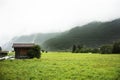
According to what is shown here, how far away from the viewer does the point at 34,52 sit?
60.1 meters

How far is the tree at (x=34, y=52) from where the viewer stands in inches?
2340

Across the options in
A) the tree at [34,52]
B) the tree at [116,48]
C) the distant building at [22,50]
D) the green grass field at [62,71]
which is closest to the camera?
Answer: the green grass field at [62,71]

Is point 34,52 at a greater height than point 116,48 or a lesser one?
lesser

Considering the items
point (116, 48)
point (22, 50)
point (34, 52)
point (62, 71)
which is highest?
point (116, 48)

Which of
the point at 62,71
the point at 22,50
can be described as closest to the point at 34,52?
the point at 22,50

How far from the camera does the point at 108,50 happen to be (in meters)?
109

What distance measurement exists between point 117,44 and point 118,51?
3091 millimetres

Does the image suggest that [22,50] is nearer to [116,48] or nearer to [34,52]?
[34,52]

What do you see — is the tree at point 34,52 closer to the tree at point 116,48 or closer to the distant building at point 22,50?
the distant building at point 22,50

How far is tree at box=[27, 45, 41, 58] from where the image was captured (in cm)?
5943

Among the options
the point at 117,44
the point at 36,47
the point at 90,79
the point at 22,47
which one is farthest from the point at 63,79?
the point at 117,44

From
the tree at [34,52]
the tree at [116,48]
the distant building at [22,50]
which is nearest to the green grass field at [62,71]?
the tree at [34,52]

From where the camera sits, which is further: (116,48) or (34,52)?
(116,48)

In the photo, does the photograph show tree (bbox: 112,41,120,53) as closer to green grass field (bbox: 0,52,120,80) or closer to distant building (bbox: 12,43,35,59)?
distant building (bbox: 12,43,35,59)
